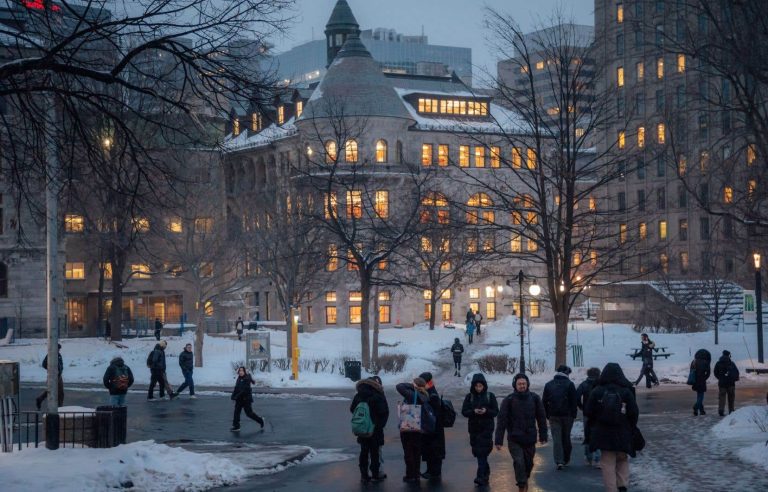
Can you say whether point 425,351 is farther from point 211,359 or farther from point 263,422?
point 263,422

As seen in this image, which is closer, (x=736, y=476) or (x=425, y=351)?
(x=736, y=476)

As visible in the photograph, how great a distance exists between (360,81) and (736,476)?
6718 centimetres

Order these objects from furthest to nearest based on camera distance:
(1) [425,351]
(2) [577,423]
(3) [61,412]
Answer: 1. (1) [425,351]
2. (2) [577,423]
3. (3) [61,412]

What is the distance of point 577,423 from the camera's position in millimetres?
24906

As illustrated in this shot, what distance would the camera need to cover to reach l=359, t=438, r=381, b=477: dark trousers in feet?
57.7

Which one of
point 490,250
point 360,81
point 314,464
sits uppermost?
point 360,81

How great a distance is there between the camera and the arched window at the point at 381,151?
3295 inches

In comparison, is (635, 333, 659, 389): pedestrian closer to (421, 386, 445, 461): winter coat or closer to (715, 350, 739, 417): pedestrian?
(715, 350, 739, 417): pedestrian

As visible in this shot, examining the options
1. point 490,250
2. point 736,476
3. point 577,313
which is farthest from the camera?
point 577,313

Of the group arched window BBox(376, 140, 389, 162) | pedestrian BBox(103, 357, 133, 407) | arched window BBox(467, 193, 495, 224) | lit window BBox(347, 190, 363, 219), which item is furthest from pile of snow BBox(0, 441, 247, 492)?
arched window BBox(376, 140, 389, 162)

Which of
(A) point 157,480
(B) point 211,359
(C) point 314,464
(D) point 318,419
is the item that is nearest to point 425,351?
(B) point 211,359

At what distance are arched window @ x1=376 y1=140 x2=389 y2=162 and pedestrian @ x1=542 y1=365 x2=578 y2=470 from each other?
65318mm

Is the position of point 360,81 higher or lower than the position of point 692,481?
higher

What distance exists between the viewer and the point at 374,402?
56.9 ft
